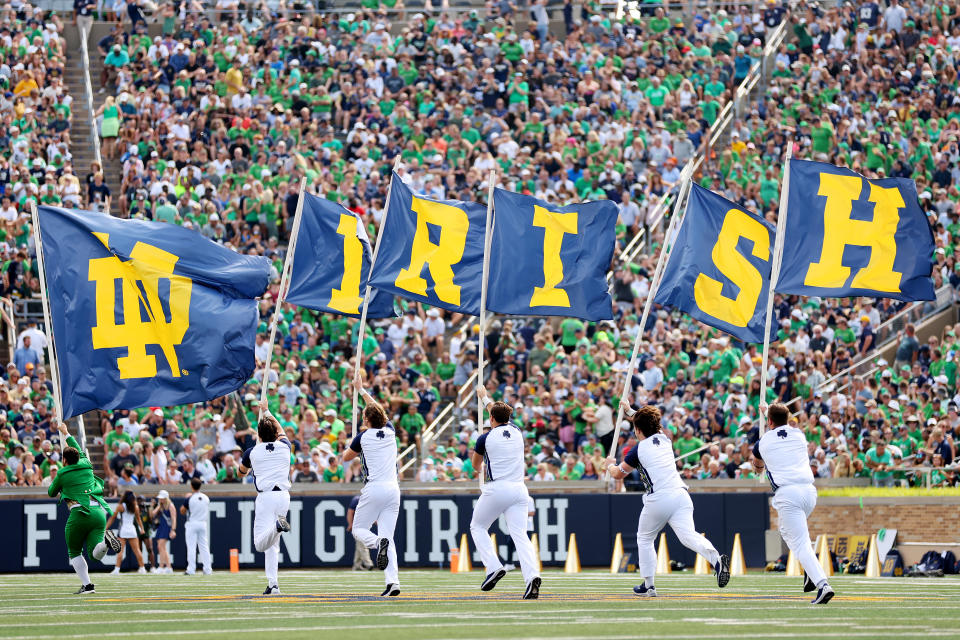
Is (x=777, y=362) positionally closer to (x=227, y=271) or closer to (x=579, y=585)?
(x=579, y=585)

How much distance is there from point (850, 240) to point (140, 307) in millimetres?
8401

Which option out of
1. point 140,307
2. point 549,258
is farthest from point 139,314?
point 549,258

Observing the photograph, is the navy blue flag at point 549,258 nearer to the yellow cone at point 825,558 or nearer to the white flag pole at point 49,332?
the yellow cone at point 825,558

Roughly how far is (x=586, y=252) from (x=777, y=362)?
29.7ft

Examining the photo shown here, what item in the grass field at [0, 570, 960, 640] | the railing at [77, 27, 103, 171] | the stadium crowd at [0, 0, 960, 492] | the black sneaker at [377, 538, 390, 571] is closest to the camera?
the grass field at [0, 570, 960, 640]

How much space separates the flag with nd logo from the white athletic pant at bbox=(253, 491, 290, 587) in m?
1.38

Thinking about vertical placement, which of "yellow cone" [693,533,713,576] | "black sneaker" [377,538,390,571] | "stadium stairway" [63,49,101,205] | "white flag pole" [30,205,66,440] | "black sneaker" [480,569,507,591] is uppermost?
"stadium stairway" [63,49,101,205]

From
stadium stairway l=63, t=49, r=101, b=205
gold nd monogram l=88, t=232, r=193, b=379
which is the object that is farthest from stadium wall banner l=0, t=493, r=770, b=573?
stadium stairway l=63, t=49, r=101, b=205

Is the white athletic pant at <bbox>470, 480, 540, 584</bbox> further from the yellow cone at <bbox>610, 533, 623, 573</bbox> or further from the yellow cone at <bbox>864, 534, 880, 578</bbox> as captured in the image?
the yellow cone at <bbox>610, 533, 623, 573</bbox>

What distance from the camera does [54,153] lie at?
35.0 meters

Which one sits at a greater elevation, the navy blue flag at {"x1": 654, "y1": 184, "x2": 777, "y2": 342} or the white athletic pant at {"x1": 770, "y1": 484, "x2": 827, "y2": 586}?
the navy blue flag at {"x1": 654, "y1": 184, "x2": 777, "y2": 342}

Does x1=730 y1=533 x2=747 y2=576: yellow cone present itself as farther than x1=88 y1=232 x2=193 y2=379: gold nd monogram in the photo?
Yes

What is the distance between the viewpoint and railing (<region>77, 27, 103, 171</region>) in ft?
120

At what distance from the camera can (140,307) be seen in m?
18.6
